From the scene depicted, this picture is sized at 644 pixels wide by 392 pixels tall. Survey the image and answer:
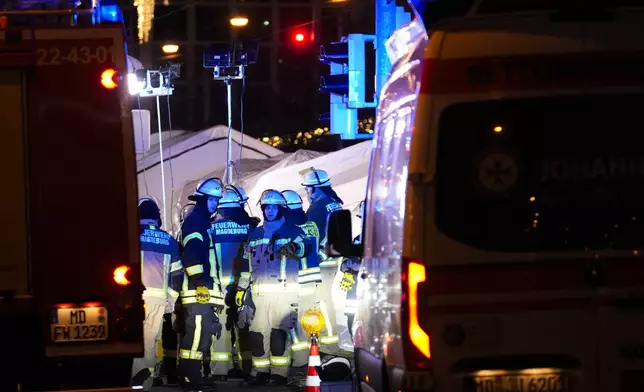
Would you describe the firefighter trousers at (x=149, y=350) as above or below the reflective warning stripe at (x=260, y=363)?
above

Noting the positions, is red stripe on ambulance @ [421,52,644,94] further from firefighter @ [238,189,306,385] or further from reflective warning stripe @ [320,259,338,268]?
reflective warning stripe @ [320,259,338,268]

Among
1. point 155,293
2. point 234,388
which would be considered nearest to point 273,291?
point 234,388

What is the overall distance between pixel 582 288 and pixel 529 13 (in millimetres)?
1377

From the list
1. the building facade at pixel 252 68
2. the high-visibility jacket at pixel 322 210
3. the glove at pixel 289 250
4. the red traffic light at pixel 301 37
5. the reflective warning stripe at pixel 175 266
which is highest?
the building facade at pixel 252 68

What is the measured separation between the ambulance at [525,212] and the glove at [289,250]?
278 inches

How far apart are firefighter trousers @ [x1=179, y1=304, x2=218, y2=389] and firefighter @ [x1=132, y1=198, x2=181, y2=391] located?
270mm

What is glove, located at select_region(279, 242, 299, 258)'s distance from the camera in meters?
12.9

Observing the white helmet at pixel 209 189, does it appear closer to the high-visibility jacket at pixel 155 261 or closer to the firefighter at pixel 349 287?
the high-visibility jacket at pixel 155 261

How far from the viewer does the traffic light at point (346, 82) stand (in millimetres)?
14078

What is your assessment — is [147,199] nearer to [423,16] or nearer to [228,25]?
[423,16]

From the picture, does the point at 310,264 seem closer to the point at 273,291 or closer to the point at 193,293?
the point at 273,291

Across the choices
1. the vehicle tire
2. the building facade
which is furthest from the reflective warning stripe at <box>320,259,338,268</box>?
the building facade

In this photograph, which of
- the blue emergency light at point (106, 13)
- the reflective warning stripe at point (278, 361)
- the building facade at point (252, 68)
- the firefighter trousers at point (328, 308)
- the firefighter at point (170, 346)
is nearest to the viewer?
the blue emergency light at point (106, 13)

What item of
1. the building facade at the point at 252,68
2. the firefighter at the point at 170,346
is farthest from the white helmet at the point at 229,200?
the building facade at the point at 252,68
